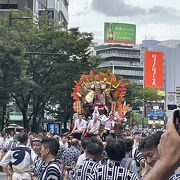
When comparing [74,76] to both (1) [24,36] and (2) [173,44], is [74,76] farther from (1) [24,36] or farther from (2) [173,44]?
(2) [173,44]

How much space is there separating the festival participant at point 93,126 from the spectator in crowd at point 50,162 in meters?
11.7

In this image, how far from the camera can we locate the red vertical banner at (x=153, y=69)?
68250 millimetres

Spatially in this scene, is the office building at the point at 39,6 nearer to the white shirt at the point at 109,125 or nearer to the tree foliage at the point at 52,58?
the tree foliage at the point at 52,58

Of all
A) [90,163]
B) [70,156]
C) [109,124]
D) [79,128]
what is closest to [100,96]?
[109,124]

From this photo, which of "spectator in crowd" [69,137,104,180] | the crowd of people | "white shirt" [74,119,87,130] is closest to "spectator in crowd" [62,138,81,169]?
the crowd of people

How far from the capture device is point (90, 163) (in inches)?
235

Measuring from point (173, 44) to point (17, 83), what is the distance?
463ft

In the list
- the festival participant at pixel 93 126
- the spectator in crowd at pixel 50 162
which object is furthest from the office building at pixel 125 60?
the spectator in crowd at pixel 50 162

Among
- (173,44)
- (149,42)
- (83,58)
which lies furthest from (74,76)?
(173,44)

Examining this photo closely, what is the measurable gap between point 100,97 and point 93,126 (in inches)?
91.7

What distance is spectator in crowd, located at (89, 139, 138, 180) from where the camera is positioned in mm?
4961

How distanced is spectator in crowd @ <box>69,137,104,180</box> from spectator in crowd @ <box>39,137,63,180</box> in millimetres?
210

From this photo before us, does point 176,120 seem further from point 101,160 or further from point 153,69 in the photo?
point 153,69

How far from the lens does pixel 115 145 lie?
212 inches
